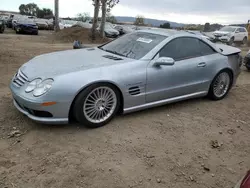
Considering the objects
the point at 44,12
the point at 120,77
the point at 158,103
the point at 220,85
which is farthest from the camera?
the point at 44,12

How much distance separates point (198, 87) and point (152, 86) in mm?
1188

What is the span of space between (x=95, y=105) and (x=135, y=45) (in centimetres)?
145

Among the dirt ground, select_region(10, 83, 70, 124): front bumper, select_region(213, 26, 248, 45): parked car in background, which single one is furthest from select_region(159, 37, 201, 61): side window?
select_region(213, 26, 248, 45): parked car in background

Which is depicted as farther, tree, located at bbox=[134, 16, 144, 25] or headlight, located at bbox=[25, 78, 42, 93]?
tree, located at bbox=[134, 16, 144, 25]

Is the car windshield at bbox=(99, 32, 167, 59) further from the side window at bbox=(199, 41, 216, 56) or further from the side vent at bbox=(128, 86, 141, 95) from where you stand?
the side window at bbox=(199, 41, 216, 56)

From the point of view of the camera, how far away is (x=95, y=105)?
371 cm

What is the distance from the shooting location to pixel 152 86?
4.18m

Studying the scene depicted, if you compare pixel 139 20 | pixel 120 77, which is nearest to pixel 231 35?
pixel 120 77

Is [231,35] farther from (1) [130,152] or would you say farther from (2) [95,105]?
(1) [130,152]

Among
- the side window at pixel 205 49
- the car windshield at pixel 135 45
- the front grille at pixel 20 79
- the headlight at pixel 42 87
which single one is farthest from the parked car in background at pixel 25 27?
the headlight at pixel 42 87

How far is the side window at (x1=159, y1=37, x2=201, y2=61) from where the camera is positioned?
4418mm

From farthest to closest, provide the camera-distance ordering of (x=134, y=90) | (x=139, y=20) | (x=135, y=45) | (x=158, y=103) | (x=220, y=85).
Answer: (x=139, y=20) < (x=220, y=85) < (x=135, y=45) < (x=158, y=103) < (x=134, y=90)

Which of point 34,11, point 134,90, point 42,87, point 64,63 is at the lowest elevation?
point 134,90

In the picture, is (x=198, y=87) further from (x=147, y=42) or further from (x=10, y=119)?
(x=10, y=119)
